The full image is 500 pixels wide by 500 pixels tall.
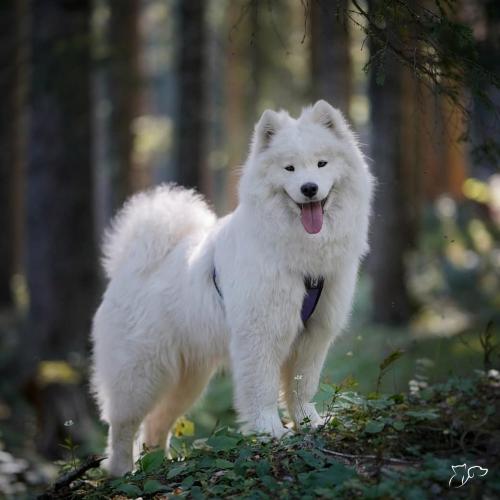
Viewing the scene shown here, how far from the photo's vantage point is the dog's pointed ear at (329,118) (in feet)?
15.9

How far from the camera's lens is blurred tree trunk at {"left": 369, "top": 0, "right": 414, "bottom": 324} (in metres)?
10.6

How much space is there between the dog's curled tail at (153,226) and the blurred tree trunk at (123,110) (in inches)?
316

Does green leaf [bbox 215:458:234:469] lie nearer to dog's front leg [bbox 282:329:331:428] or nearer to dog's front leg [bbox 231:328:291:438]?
dog's front leg [bbox 231:328:291:438]

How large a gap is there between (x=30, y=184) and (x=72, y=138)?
3.00 ft

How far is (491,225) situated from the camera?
46.2ft

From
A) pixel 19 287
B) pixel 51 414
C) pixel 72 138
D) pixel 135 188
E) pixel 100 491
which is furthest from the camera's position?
pixel 19 287

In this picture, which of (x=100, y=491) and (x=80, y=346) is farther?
(x=80, y=346)

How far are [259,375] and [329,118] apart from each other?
181 cm

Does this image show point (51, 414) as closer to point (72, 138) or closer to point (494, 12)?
point (72, 138)

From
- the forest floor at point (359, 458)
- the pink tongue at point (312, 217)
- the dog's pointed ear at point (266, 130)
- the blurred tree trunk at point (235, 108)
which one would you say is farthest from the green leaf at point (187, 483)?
the blurred tree trunk at point (235, 108)

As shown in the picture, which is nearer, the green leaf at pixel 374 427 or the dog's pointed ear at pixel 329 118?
the green leaf at pixel 374 427

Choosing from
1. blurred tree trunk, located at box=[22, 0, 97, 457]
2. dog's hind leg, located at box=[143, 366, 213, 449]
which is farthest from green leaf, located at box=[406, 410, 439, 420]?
blurred tree trunk, located at box=[22, 0, 97, 457]

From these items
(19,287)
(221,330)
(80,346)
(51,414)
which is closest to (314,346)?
(221,330)

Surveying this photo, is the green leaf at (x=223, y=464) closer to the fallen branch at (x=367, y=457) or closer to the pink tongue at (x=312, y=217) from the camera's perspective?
the fallen branch at (x=367, y=457)
